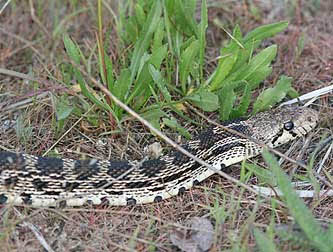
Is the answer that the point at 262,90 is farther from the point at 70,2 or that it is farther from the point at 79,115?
the point at 70,2

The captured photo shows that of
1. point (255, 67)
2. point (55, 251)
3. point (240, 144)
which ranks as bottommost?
point (55, 251)

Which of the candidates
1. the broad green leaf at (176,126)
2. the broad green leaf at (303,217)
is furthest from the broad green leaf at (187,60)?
the broad green leaf at (303,217)

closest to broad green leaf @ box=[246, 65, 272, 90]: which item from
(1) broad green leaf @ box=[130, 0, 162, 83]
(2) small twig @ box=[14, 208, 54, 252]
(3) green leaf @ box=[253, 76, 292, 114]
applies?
(3) green leaf @ box=[253, 76, 292, 114]

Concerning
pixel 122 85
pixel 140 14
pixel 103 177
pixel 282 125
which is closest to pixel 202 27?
pixel 140 14

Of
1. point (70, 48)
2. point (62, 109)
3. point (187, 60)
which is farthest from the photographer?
point (187, 60)

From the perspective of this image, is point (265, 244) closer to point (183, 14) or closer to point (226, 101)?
point (226, 101)

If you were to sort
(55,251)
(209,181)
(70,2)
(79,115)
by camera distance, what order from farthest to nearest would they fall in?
Answer: (70,2) < (79,115) < (209,181) < (55,251)

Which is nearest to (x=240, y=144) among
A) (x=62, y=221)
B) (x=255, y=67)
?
(x=255, y=67)
